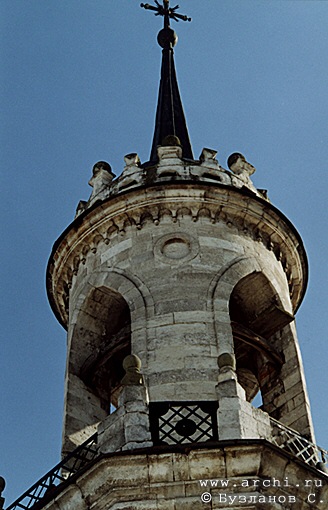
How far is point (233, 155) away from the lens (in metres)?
18.7

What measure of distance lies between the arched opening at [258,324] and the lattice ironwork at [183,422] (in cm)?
320

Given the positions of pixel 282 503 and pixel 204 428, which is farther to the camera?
pixel 204 428

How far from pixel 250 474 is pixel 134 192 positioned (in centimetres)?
670

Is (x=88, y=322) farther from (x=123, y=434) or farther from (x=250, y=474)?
(x=250, y=474)

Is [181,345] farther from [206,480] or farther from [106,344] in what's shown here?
[206,480]

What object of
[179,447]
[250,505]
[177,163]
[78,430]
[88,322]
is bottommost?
[250,505]

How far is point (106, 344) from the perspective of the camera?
16266 mm

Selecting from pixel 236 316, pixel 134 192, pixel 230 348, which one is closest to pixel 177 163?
pixel 134 192

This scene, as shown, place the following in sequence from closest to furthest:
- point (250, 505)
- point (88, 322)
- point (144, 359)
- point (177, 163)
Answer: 1. point (250, 505)
2. point (144, 359)
3. point (88, 322)
4. point (177, 163)

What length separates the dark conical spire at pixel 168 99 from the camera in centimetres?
2092

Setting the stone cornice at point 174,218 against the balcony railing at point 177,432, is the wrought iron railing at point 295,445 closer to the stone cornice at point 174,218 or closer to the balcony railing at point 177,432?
the balcony railing at point 177,432

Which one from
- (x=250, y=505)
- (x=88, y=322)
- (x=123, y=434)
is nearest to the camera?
(x=250, y=505)

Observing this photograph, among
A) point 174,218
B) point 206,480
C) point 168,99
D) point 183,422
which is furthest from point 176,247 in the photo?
point 168,99

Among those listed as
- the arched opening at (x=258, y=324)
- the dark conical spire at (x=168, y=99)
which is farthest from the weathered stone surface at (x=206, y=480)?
the dark conical spire at (x=168, y=99)
